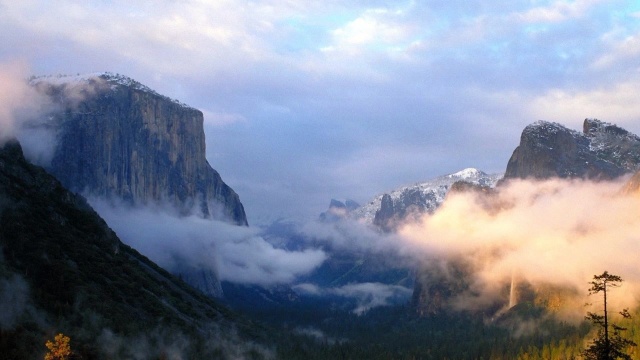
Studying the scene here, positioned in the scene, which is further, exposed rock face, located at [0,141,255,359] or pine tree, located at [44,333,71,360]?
exposed rock face, located at [0,141,255,359]

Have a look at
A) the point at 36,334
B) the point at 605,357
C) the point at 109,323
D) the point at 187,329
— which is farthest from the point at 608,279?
the point at 187,329

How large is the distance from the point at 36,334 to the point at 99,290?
47731 mm

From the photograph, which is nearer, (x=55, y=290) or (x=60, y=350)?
(x=60, y=350)

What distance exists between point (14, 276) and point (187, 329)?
56.8m

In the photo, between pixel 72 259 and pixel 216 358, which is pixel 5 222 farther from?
pixel 216 358

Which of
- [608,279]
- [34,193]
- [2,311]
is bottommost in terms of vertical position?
[2,311]

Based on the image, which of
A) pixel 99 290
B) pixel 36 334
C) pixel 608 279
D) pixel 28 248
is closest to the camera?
pixel 608 279

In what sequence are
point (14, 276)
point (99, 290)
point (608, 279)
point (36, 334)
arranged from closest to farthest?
point (608, 279)
point (36, 334)
point (14, 276)
point (99, 290)

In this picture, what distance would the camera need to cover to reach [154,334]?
17188 centimetres

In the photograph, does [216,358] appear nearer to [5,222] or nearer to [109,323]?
[109,323]

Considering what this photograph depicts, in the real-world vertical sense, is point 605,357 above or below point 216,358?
above

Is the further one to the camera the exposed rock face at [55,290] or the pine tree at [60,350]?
the exposed rock face at [55,290]

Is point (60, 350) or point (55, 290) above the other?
point (55, 290)

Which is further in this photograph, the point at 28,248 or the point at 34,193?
the point at 34,193
